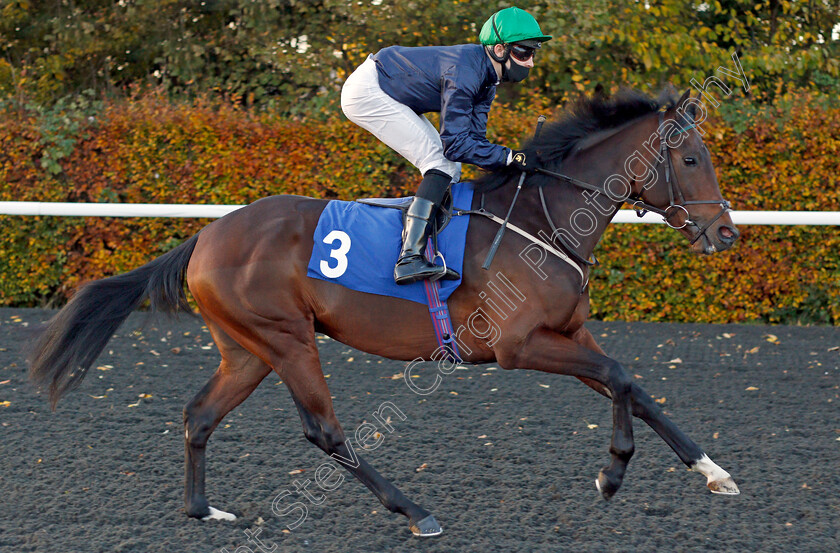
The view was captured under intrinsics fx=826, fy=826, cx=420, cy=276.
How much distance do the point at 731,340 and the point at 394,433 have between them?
362cm

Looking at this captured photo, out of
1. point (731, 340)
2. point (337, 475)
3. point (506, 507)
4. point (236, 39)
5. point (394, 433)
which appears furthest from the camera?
point (236, 39)

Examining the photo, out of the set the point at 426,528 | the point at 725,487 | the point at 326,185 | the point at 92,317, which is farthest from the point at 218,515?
the point at 326,185

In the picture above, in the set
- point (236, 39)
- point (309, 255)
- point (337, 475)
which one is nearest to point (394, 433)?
point (337, 475)

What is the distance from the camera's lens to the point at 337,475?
3.82 metres

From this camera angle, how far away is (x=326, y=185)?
7.83 metres

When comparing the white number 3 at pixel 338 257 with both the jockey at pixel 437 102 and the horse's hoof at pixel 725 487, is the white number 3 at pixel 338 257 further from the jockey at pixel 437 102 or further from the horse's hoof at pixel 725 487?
the horse's hoof at pixel 725 487

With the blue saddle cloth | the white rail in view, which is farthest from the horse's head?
the white rail

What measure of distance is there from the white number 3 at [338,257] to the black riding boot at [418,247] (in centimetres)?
24

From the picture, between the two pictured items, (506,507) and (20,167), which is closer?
(506,507)

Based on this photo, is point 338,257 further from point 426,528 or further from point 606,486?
point 606,486

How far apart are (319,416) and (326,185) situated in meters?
4.65

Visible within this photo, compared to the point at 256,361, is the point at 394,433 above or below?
below

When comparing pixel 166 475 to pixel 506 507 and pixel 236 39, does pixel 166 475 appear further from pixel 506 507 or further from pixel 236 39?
pixel 236 39

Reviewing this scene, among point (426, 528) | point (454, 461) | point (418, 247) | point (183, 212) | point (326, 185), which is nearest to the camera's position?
point (426, 528)
